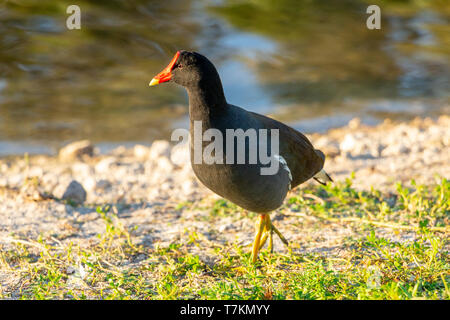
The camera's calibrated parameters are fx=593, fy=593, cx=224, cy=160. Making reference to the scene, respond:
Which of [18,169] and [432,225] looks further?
[18,169]

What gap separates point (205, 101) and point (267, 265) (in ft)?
3.58

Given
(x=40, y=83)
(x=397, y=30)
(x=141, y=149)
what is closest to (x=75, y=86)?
(x=40, y=83)

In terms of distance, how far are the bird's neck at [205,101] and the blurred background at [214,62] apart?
13.2 ft

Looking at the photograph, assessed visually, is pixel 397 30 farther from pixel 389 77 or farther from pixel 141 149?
pixel 141 149

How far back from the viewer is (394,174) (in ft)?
17.6

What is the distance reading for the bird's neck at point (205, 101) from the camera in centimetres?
356

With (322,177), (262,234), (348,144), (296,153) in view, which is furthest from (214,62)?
(262,234)

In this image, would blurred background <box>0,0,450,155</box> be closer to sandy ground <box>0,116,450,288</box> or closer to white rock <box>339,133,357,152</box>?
sandy ground <box>0,116,450,288</box>

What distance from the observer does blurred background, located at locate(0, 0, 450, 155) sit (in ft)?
26.7

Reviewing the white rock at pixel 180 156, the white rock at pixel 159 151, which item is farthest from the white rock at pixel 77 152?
the white rock at pixel 180 156

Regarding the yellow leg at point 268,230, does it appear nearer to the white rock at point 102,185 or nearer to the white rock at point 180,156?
the white rock at point 102,185

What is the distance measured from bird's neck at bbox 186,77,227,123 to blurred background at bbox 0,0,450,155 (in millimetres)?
4015

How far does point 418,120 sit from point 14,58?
581 centimetres

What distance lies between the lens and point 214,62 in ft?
30.0
